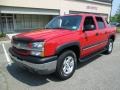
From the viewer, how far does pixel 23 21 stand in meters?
23.3

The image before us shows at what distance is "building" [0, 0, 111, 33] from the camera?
59.1ft

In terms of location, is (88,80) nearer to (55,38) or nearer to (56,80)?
(56,80)

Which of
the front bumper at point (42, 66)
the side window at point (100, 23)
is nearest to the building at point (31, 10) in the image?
the side window at point (100, 23)

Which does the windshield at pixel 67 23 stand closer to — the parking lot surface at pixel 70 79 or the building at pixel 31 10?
the parking lot surface at pixel 70 79

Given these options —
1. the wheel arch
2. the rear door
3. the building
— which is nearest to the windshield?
the wheel arch

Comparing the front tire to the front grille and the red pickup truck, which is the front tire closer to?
the red pickup truck

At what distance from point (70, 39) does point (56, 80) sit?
1.25 meters

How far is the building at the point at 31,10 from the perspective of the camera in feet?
59.1

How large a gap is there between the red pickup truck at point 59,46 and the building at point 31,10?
44.9 ft

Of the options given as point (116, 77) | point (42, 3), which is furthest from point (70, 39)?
point (42, 3)

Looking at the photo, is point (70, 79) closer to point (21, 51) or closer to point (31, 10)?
point (21, 51)

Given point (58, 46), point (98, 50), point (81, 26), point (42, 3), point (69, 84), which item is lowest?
point (69, 84)

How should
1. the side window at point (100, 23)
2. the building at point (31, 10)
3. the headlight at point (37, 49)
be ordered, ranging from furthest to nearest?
the building at point (31, 10) → the side window at point (100, 23) → the headlight at point (37, 49)

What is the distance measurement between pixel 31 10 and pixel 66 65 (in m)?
→ 16.4
